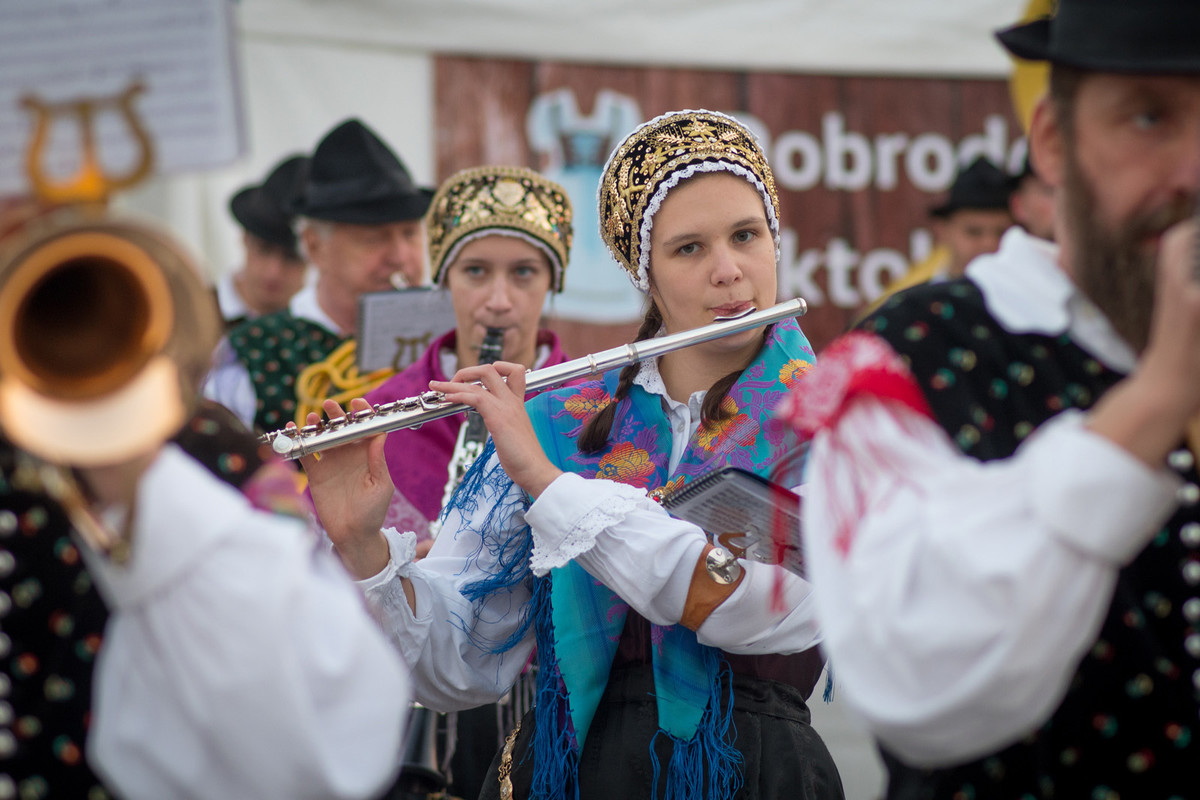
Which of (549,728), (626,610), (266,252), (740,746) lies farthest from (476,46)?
(740,746)

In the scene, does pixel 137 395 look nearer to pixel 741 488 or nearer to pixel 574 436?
pixel 741 488

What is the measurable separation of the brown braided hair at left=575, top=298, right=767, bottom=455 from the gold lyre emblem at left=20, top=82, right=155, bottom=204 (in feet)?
4.33

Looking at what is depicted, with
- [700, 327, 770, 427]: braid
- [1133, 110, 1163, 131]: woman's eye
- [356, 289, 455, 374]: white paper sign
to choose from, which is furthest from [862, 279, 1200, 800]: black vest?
[356, 289, 455, 374]: white paper sign

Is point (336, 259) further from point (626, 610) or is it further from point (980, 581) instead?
point (980, 581)

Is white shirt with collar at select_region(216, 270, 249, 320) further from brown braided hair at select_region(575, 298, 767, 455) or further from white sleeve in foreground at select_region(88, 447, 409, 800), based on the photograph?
white sleeve in foreground at select_region(88, 447, 409, 800)

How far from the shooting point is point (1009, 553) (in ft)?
4.45

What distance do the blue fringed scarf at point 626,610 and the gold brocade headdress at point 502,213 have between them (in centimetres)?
120

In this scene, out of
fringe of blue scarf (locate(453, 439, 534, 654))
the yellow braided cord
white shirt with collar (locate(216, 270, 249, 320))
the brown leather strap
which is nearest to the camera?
the brown leather strap

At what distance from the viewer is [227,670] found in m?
1.36

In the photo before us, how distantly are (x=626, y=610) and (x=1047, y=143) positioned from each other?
4.19ft

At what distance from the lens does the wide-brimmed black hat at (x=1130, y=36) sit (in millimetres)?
1469

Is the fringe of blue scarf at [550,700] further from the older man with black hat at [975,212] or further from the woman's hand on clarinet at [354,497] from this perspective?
the older man with black hat at [975,212]

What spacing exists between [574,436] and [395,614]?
0.55 m

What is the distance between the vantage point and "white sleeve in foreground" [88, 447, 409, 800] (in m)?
1.36
